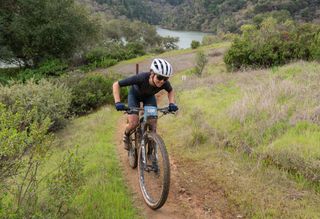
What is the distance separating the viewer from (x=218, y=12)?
97.5 m

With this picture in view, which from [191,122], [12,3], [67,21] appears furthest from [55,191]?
[12,3]

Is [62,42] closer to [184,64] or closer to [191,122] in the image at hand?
[184,64]

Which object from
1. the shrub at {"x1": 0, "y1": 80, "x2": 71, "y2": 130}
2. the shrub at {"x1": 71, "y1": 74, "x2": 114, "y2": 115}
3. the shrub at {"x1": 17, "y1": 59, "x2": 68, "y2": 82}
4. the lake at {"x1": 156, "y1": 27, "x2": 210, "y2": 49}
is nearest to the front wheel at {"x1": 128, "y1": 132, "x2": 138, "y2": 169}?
the shrub at {"x1": 0, "y1": 80, "x2": 71, "y2": 130}

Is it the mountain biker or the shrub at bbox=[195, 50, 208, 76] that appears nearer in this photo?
the mountain biker

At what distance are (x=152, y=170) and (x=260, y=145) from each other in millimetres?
2249

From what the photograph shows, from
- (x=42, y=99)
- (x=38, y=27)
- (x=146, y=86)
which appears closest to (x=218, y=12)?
(x=38, y=27)

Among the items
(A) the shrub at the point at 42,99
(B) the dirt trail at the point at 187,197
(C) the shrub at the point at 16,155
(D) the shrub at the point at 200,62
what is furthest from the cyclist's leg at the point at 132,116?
(D) the shrub at the point at 200,62

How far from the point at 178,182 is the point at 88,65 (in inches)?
941

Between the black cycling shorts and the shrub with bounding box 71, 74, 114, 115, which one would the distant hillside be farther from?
the black cycling shorts

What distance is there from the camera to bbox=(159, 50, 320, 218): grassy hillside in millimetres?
4711

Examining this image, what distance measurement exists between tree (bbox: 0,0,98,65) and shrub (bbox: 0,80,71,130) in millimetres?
14987

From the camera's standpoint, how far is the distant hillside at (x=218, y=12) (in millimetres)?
77062

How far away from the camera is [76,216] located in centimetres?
427

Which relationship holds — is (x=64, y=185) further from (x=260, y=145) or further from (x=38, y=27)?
(x=38, y=27)
